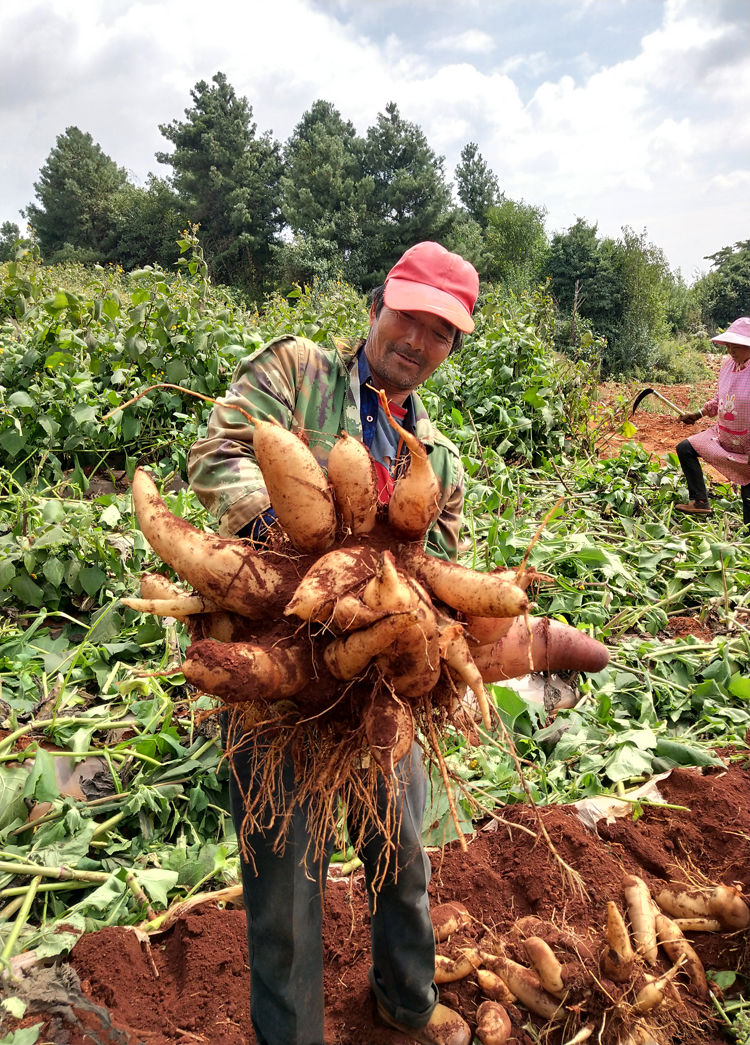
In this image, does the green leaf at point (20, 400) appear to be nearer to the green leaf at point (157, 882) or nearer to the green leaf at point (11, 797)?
the green leaf at point (11, 797)

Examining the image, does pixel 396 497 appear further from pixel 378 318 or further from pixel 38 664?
pixel 38 664

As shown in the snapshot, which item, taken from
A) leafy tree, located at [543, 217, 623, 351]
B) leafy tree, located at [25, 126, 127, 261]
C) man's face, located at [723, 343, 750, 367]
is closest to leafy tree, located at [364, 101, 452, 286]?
leafy tree, located at [543, 217, 623, 351]

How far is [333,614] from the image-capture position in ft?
3.79

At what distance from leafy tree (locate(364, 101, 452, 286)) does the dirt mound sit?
105 ft

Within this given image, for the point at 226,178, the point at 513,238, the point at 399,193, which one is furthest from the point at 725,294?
the point at 226,178

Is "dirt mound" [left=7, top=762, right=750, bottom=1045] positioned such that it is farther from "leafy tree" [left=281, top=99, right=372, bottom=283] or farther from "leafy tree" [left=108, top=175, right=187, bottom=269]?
"leafy tree" [left=108, top=175, right=187, bottom=269]

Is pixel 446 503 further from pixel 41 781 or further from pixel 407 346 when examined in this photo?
pixel 41 781

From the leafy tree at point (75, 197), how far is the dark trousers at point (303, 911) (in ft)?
150

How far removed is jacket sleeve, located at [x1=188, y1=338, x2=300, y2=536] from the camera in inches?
60.2

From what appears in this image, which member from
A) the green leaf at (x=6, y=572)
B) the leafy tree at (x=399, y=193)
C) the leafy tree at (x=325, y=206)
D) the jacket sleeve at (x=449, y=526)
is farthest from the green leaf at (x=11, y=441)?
the leafy tree at (x=399, y=193)

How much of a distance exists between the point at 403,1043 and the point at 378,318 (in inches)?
82.5

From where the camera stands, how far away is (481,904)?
2.25 meters

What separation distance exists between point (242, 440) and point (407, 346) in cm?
58

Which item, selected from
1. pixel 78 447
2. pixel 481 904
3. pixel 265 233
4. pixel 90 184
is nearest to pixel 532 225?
pixel 265 233
